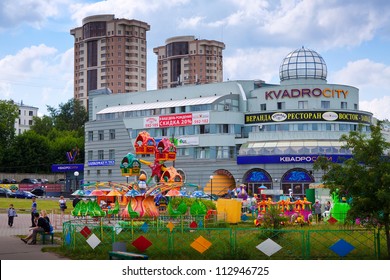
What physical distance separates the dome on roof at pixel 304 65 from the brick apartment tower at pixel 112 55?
7917cm

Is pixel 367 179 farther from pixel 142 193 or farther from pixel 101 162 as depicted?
pixel 101 162

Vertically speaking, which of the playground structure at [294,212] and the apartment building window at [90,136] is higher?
the apartment building window at [90,136]

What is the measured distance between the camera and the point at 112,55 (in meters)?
149

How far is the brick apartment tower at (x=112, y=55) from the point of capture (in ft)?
487

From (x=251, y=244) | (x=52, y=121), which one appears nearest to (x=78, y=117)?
(x=52, y=121)

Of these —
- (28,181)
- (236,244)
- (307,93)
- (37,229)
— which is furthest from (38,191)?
(236,244)

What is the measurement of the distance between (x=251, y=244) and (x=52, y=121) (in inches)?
4668

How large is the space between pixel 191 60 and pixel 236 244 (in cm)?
15498

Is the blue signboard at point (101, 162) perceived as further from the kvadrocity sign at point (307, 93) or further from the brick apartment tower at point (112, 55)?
the brick apartment tower at point (112, 55)

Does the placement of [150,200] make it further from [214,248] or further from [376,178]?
[376,178]

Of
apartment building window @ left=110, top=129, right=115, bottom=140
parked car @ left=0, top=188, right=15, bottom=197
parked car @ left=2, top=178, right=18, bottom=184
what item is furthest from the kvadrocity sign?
parked car @ left=2, top=178, right=18, bottom=184

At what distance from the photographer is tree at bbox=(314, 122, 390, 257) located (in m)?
21.1

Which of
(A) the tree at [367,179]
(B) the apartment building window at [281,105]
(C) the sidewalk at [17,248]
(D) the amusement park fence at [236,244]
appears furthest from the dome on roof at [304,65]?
(A) the tree at [367,179]

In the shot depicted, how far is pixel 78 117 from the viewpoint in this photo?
443ft
